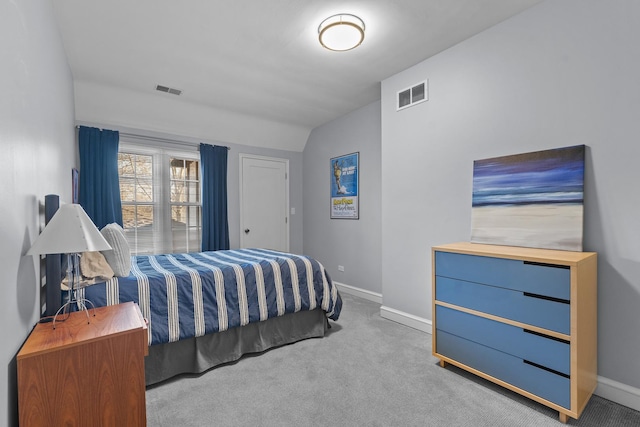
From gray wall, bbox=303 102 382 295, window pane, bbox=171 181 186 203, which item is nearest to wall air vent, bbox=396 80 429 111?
gray wall, bbox=303 102 382 295

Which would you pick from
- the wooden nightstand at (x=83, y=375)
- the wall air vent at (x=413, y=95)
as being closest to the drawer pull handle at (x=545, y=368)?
the wooden nightstand at (x=83, y=375)

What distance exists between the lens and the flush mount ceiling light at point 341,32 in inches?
90.3

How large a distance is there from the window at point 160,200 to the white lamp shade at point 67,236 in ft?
9.47

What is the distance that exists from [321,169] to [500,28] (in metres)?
3.03

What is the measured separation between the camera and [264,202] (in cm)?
509

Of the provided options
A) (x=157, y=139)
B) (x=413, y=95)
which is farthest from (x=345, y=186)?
(x=157, y=139)

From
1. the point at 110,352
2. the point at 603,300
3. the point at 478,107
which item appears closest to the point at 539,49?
the point at 478,107

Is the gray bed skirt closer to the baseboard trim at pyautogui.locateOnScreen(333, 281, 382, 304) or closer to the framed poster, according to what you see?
the baseboard trim at pyautogui.locateOnScreen(333, 281, 382, 304)

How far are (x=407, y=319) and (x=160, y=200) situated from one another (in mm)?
3512

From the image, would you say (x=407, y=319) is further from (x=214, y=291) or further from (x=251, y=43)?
(x=251, y=43)

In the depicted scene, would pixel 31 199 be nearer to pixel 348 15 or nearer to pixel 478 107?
pixel 348 15

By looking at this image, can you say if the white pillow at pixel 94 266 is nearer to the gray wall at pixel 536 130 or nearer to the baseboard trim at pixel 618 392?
the gray wall at pixel 536 130

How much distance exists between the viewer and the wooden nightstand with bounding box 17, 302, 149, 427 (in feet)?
3.83

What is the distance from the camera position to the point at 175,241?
4.37 meters
